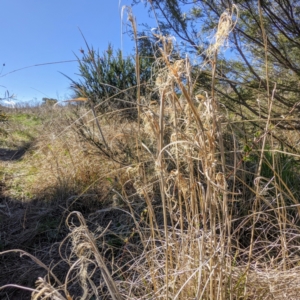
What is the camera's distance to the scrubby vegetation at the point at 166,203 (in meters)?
0.84

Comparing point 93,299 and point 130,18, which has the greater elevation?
point 130,18

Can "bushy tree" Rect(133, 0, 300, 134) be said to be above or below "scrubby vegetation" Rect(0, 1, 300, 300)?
above

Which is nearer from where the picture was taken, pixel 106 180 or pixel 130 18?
pixel 130 18

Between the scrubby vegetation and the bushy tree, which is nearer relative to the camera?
the scrubby vegetation

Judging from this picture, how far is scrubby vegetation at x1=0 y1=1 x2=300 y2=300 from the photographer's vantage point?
0.84m

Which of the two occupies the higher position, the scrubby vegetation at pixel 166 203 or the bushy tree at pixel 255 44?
the bushy tree at pixel 255 44

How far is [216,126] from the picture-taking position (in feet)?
2.62

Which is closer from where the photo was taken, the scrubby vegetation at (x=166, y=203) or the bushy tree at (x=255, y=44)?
the scrubby vegetation at (x=166, y=203)

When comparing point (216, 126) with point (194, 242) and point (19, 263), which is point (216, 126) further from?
point (19, 263)

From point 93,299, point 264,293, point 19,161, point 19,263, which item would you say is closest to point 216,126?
point 264,293

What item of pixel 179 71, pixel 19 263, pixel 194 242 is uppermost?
pixel 179 71

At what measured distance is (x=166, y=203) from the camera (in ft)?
6.97

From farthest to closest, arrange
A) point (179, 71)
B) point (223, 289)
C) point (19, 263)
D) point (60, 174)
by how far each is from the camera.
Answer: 1. point (60, 174)
2. point (19, 263)
3. point (223, 289)
4. point (179, 71)

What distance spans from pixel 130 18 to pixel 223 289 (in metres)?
0.80
